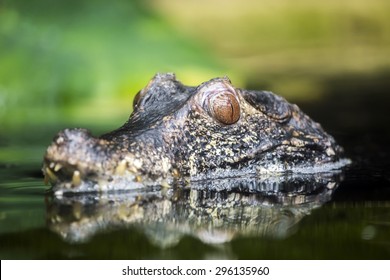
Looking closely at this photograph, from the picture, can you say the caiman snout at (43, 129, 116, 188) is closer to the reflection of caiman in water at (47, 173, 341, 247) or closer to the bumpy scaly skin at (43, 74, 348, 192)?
the bumpy scaly skin at (43, 74, 348, 192)

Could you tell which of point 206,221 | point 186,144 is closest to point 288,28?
point 186,144

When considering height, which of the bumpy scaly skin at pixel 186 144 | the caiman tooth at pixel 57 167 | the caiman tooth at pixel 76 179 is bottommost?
the caiman tooth at pixel 76 179

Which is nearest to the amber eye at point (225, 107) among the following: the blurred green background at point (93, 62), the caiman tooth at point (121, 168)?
the caiman tooth at point (121, 168)

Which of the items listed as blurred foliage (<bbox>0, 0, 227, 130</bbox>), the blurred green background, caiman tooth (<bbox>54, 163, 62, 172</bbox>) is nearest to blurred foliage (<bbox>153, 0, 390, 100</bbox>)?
the blurred green background

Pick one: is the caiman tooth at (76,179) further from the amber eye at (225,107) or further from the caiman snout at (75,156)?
the amber eye at (225,107)

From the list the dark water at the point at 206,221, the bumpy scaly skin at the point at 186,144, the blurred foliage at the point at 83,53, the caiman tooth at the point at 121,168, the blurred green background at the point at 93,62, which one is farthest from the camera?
the blurred foliage at the point at 83,53
